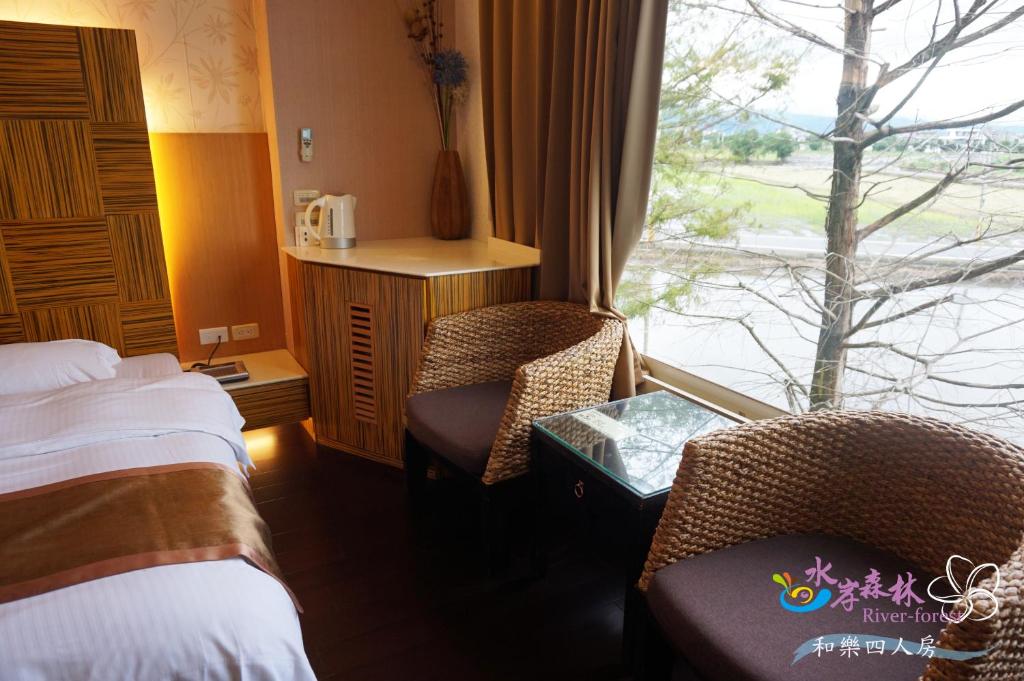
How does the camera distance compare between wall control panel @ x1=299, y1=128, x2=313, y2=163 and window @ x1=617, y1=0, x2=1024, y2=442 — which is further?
wall control panel @ x1=299, y1=128, x2=313, y2=163

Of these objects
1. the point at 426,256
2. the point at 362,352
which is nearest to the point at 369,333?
the point at 362,352

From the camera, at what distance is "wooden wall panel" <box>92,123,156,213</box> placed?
8.27 ft

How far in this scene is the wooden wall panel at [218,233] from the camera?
2895mm

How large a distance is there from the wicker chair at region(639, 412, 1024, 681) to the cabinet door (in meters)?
1.31

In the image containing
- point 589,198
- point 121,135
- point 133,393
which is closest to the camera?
point 133,393

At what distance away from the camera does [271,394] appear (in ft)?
9.52

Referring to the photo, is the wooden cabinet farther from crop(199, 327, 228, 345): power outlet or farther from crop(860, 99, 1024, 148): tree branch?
crop(860, 99, 1024, 148): tree branch

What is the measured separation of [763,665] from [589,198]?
4.83 feet

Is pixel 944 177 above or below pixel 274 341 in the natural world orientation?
above

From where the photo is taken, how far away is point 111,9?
8.73 ft

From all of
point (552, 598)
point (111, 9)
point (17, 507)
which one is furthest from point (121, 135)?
point (552, 598)

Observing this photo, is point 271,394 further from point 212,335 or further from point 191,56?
point 191,56

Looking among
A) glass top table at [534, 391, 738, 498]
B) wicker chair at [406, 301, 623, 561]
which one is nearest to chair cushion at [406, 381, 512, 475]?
wicker chair at [406, 301, 623, 561]

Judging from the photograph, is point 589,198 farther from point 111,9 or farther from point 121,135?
point 111,9
